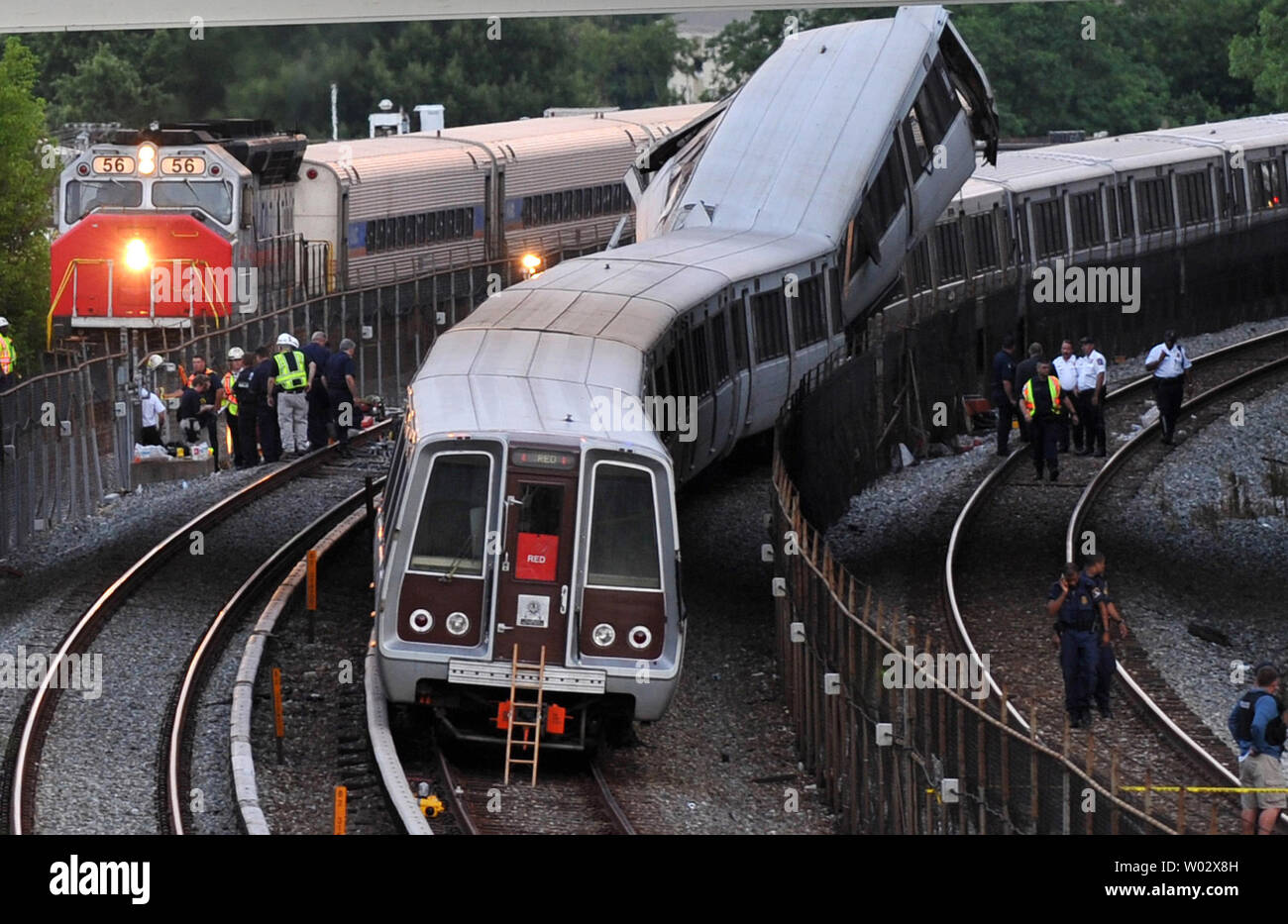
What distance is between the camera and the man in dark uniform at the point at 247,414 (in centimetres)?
2380

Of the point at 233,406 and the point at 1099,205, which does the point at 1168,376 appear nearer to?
the point at 233,406

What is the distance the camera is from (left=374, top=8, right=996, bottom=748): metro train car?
45.1 ft

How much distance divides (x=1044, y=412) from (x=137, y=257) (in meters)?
12.6

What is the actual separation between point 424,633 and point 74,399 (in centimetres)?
934

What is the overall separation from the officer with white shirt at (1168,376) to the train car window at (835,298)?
120 inches

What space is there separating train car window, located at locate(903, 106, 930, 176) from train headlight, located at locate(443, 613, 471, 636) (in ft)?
38.0

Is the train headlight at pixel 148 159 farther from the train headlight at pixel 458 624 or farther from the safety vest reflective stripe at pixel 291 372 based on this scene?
the train headlight at pixel 458 624

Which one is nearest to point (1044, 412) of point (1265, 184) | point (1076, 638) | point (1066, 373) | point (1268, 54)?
point (1066, 373)

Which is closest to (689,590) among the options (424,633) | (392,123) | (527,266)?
(424,633)

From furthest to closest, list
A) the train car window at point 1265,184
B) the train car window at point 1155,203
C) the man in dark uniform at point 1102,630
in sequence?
1. the train car window at point 1265,184
2. the train car window at point 1155,203
3. the man in dark uniform at point 1102,630

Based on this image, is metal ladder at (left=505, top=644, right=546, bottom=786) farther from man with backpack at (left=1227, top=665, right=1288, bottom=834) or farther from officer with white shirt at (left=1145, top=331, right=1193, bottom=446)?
officer with white shirt at (left=1145, top=331, right=1193, bottom=446)

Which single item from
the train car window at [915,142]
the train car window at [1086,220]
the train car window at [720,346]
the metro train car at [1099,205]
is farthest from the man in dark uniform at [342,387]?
the train car window at [1086,220]

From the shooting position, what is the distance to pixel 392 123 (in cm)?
4822
